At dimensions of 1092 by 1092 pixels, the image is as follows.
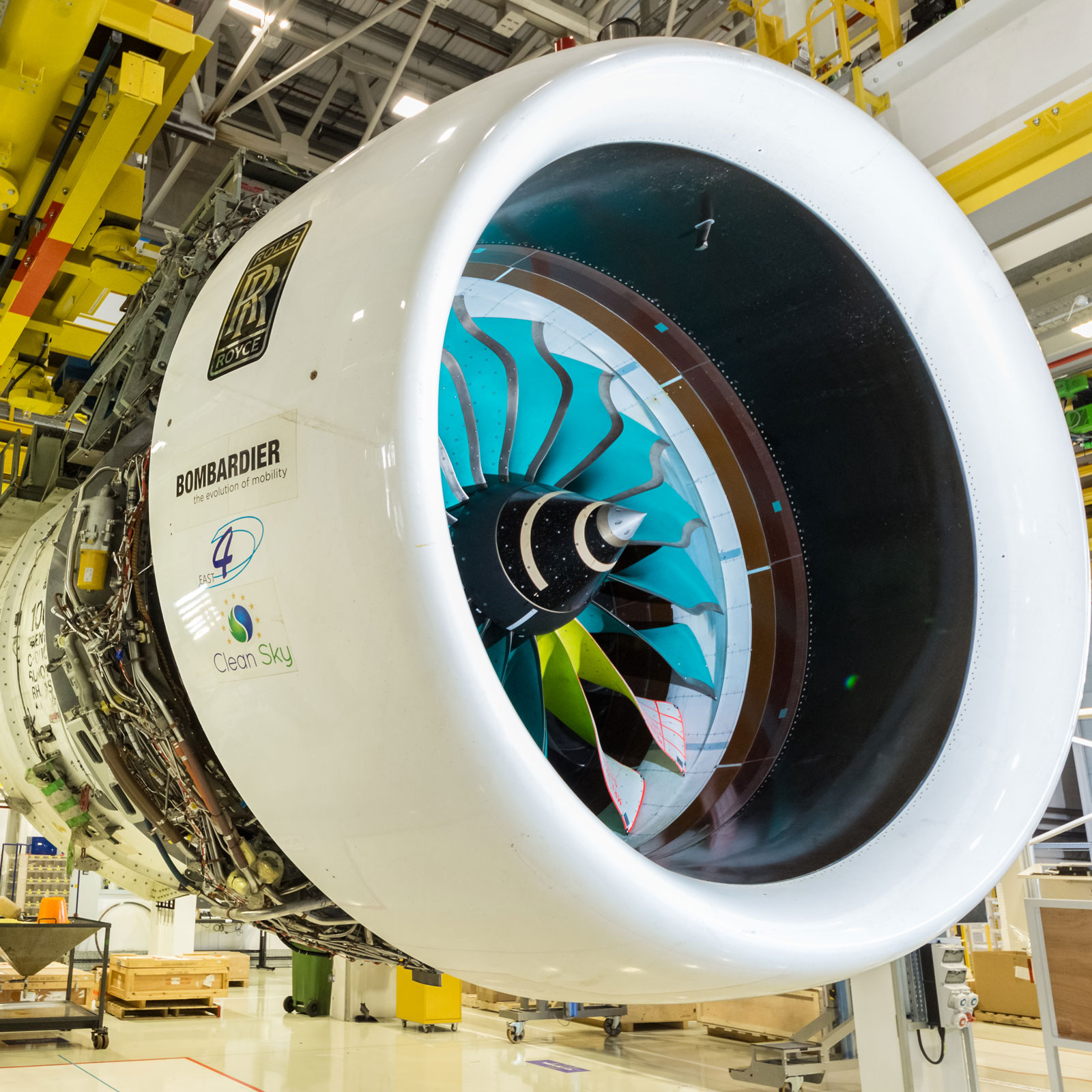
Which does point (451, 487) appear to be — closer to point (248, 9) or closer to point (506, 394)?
point (506, 394)

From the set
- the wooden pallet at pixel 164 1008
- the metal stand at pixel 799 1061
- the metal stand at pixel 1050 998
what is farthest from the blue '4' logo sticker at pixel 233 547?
the wooden pallet at pixel 164 1008

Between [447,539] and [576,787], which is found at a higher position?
[447,539]

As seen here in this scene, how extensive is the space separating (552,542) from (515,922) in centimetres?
66

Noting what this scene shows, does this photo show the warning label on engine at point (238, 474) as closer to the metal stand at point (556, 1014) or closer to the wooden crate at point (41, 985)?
the metal stand at point (556, 1014)

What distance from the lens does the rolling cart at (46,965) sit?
7.28m

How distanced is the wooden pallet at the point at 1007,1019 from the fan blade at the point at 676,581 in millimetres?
9608

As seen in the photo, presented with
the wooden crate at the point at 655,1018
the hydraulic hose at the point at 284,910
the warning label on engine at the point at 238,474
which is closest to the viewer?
the warning label on engine at the point at 238,474

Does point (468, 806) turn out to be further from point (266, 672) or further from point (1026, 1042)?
point (1026, 1042)

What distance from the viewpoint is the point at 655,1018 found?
1012 cm

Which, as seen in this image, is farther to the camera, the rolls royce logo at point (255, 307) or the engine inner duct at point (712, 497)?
the engine inner duct at point (712, 497)

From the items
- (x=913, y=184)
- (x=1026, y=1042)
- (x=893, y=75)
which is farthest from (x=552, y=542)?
(x=1026, y=1042)

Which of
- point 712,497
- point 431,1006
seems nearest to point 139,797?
point 712,497

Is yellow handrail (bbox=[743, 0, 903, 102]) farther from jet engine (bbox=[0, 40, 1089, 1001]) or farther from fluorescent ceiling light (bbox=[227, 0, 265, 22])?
fluorescent ceiling light (bbox=[227, 0, 265, 22])

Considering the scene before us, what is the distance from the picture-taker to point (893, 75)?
10.8ft
